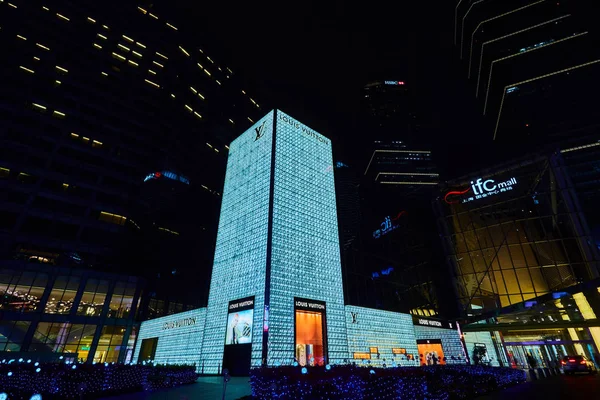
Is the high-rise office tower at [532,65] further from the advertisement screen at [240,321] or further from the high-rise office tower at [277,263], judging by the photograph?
the advertisement screen at [240,321]

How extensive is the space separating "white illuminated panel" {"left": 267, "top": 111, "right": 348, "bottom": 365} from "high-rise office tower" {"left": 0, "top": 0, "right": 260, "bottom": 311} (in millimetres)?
24441

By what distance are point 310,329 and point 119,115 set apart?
164 ft

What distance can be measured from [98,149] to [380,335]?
49791 mm

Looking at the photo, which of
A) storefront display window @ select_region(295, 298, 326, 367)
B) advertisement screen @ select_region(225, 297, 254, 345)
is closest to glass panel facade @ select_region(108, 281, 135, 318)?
advertisement screen @ select_region(225, 297, 254, 345)

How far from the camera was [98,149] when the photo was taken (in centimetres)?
4488

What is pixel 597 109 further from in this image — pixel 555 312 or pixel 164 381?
pixel 164 381

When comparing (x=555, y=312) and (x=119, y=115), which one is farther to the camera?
(x=119, y=115)

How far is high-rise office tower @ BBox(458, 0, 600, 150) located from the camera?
→ 64125mm

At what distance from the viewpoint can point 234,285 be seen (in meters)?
20.6

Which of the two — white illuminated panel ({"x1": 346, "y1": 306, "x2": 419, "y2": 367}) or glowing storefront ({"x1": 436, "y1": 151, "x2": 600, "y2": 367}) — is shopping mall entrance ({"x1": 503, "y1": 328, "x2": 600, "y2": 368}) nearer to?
glowing storefront ({"x1": 436, "y1": 151, "x2": 600, "y2": 367})

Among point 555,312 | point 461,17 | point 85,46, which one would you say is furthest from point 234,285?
point 461,17

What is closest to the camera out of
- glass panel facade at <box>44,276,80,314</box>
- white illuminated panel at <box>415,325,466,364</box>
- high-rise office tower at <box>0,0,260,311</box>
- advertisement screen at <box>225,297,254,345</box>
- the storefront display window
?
advertisement screen at <box>225,297,254,345</box>

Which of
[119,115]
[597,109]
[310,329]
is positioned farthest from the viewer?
[597,109]

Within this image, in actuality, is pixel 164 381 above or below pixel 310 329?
below
